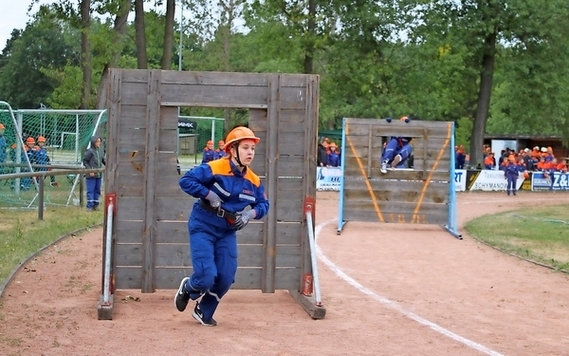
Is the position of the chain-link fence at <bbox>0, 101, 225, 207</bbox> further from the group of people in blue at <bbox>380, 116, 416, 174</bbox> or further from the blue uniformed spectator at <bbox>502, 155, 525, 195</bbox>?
the blue uniformed spectator at <bbox>502, 155, 525, 195</bbox>

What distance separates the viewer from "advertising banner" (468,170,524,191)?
44750mm

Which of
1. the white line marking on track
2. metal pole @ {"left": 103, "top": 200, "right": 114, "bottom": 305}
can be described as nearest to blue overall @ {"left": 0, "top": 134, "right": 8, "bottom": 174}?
the white line marking on track

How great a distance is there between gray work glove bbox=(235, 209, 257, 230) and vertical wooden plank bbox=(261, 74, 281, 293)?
1.81 m

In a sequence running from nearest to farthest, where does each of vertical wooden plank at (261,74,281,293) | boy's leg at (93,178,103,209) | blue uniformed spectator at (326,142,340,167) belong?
vertical wooden plank at (261,74,281,293) < boy's leg at (93,178,103,209) < blue uniformed spectator at (326,142,340,167)

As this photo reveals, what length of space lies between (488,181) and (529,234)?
22930mm

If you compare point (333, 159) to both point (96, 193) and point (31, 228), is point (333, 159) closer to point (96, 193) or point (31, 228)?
point (96, 193)

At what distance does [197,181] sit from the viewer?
9844 mm

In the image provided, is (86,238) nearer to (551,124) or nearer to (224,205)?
(224,205)

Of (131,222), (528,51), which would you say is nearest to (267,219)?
(131,222)

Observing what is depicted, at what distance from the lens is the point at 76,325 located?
985 centimetres

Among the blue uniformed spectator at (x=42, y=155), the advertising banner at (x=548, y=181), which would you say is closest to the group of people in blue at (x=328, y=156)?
the advertising banner at (x=548, y=181)

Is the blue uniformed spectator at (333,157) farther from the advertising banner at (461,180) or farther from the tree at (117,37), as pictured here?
the tree at (117,37)

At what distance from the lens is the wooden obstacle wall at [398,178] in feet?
70.8

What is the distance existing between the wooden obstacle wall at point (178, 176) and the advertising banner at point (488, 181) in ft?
110
